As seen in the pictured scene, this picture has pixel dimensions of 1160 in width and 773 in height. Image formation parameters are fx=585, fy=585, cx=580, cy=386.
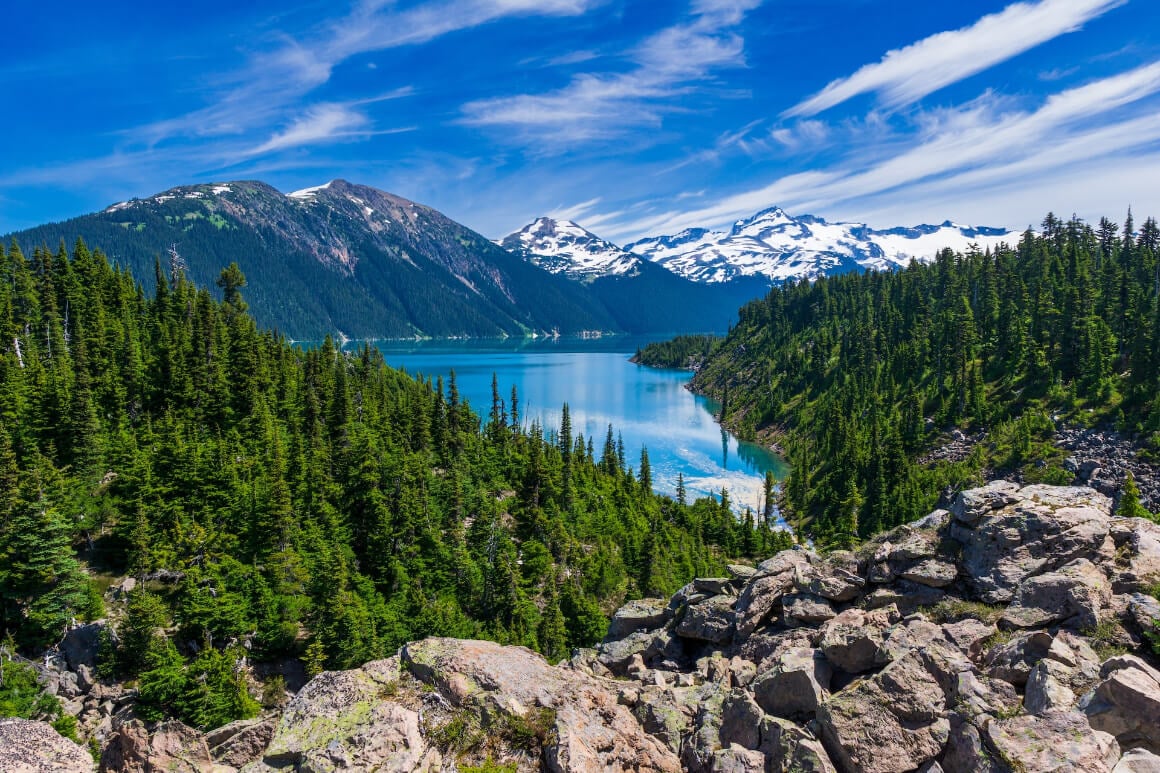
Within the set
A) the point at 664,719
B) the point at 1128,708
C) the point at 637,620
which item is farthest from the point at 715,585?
the point at 1128,708

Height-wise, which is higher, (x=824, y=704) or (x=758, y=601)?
(x=824, y=704)

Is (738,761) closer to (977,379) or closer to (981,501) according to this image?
(981,501)

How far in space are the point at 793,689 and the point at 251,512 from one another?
173 feet

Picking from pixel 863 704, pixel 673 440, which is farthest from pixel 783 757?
pixel 673 440

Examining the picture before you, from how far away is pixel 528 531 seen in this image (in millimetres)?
76938

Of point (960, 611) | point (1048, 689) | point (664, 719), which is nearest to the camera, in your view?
point (1048, 689)

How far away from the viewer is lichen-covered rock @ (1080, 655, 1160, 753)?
11.9 meters

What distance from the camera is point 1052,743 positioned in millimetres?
11633

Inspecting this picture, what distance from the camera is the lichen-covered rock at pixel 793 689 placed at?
1639 centimetres

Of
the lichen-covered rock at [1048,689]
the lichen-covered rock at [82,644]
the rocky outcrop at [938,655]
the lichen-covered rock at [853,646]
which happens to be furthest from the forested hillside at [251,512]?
the lichen-covered rock at [1048,689]

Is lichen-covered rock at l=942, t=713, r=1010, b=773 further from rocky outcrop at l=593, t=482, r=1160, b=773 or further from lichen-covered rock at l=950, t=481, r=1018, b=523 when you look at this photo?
lichen-covered rock at l=950, t=481, r=1018, b=523

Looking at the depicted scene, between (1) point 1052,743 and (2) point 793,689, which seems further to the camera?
(2) point 793,689

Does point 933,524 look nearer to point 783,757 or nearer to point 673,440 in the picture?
point 783,757

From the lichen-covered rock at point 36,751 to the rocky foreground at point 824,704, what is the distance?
0.05 meters
